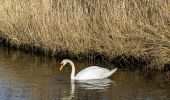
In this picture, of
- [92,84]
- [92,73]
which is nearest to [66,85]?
[92,84]

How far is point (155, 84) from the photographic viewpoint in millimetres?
11758

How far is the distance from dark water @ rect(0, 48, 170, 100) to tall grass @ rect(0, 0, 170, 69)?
0.55 meters

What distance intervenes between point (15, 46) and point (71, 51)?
98.0 inches

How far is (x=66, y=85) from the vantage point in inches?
460

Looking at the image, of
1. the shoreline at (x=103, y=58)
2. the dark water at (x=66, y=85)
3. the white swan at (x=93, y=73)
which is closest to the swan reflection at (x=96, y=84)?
the dark water at (x=66, y=85)

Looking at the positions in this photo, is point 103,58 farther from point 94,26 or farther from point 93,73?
point 93,73

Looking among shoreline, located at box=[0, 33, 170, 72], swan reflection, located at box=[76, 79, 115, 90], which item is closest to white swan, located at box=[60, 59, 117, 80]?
swan reflection, located at box=[76, 79, 115, 90]

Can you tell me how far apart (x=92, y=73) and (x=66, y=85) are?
86 cm

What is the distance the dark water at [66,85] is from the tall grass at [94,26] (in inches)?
21.7

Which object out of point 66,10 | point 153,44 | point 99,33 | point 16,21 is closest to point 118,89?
point 153,44

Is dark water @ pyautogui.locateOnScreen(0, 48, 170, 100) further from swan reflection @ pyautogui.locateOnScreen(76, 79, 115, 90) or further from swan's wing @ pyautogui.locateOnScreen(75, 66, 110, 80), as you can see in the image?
swan's wing @ pyautogui.locateOnScreen(75, 66, 110, 80)

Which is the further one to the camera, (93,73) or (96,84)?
(93,73)

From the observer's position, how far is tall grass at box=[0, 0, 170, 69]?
12703mm

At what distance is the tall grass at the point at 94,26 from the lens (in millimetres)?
12703
